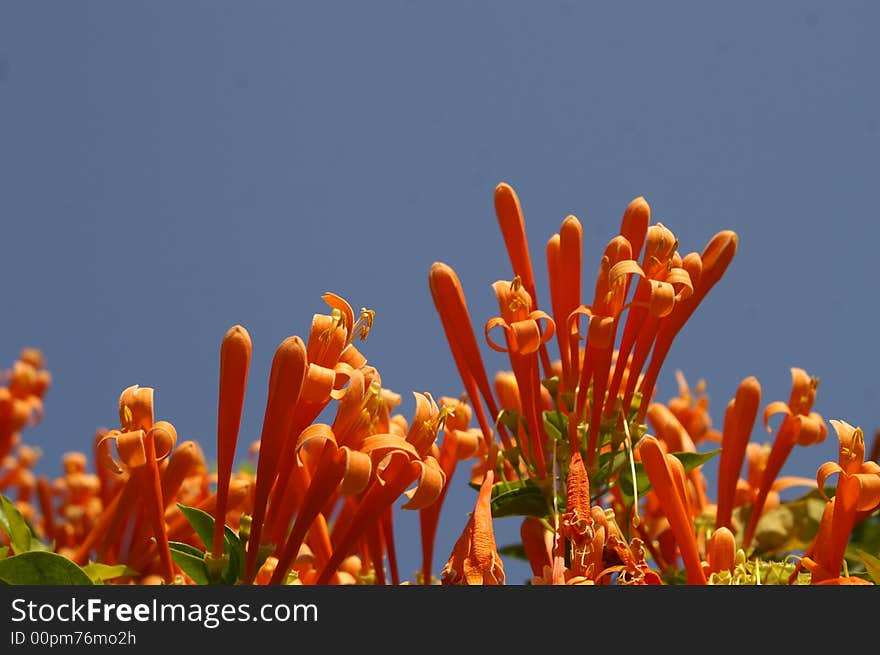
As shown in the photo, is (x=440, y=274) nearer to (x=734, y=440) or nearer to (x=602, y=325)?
(x=602, y=325)

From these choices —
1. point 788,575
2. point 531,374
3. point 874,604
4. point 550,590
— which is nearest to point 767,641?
point 874,604

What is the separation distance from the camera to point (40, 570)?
266 centimetres

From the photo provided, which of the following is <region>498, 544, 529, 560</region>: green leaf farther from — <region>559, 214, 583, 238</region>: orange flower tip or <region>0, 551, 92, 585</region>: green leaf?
<region>0, 551, 92, 585</region>: green leaf

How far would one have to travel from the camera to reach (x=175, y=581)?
3068mm

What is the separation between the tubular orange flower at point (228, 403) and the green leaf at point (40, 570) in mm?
381

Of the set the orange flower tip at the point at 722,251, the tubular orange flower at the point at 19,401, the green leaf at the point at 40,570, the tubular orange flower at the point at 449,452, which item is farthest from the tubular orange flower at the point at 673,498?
the tubular orange flower at the point at 19,401

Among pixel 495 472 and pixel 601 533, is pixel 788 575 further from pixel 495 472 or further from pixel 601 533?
Result: pixel 495 472

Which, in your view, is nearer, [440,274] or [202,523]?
[202,523]

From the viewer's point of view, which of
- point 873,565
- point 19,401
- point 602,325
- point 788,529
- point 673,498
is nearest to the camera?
point 873,565

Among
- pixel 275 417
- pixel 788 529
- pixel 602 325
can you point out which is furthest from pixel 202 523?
pixel 788 529

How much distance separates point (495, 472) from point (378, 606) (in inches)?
52.5

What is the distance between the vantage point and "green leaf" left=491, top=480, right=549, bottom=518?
3.22m

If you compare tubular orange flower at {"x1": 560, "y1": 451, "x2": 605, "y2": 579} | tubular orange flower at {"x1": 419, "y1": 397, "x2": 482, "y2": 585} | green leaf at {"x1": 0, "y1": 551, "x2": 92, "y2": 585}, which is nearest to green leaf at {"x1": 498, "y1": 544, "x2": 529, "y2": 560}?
tubular orange flower at {"x1": 419, "y1": 397, "x2": 482, "y2": 585}

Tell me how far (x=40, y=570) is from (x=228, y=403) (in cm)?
62
